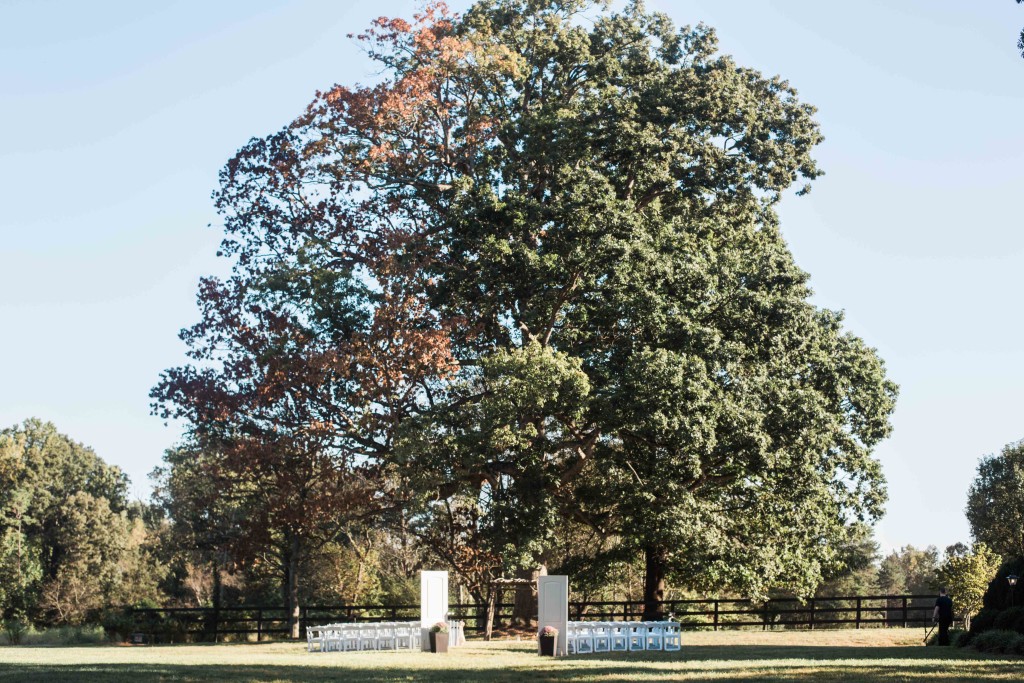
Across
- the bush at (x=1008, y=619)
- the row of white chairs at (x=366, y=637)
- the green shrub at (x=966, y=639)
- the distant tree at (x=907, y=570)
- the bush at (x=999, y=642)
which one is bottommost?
the distant tree at (x=907, y=570)

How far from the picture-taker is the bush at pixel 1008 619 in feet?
73.5

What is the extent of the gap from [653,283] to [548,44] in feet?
26.8

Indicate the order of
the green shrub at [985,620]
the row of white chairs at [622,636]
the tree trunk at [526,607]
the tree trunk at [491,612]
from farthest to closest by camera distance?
the tree trunk at [526,607]
the tree trunk at [491,612]
the row of white chairs at [622,636]
the green shrub at [985,620]

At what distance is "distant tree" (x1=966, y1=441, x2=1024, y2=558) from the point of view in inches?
2179

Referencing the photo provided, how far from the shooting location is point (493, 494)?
32344 mm

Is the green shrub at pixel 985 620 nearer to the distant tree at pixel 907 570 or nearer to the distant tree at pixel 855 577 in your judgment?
the distant tree at pixel 855 577

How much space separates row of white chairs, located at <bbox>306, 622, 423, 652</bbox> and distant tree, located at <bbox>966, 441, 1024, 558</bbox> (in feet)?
118

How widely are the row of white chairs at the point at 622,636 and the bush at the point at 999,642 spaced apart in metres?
6.60

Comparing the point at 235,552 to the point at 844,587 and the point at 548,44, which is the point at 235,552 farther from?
the point at 844,587

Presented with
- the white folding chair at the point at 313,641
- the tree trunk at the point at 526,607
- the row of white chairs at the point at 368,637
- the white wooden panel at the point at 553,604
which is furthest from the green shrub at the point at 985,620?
the white folding chair at the point at 313,641

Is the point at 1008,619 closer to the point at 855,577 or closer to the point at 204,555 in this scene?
the point at 204,555

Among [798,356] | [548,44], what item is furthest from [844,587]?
[548,44]

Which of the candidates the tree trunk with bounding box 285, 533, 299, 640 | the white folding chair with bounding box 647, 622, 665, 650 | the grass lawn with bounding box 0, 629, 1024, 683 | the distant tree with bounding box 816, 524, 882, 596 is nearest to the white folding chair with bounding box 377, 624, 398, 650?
the grass lawn with bounding box 0, 629, 1024, 683

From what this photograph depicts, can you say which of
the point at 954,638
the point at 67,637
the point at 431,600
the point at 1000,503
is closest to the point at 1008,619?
the point at 954,638
